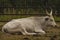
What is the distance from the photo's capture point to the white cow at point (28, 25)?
8383 millimetres

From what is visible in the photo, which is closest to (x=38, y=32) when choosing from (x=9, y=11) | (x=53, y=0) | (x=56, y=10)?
(x=56, y=10)

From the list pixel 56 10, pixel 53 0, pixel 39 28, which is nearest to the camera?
pixel 39 28

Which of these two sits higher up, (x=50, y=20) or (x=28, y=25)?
(x=50, y=20)

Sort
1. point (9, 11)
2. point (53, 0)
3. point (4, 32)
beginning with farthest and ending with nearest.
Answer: point (53, 0) < point (9, 11) < point (4, 32)

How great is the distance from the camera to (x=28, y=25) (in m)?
8.76

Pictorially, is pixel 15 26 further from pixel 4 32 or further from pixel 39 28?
pixel 39 28

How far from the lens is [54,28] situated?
9.52 meters

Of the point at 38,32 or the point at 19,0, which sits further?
the point at 19,0

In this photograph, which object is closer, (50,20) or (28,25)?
(28,25)

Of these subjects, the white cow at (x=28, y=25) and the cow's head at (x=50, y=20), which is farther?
the cow's head at (x=50, y=20)

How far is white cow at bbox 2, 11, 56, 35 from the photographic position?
8.38m

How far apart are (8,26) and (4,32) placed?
0.81 feet

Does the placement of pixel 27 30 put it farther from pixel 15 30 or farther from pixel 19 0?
pixel 19 0

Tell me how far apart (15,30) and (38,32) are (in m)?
0.90
